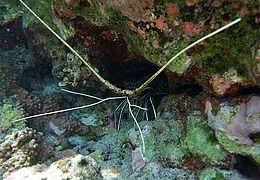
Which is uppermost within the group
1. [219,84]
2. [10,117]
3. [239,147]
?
[10,117]

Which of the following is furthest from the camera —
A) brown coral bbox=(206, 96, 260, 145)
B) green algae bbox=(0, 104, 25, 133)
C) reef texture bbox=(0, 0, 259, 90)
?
green algae bbox=(0, 104, 25, 133)

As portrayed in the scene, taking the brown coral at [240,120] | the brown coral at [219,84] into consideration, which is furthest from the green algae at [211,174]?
the brown coral at [219,84]

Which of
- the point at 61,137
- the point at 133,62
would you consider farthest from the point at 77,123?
the point at 133,62

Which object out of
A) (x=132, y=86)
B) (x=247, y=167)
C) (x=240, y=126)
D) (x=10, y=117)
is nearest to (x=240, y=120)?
(x=240, y=126)

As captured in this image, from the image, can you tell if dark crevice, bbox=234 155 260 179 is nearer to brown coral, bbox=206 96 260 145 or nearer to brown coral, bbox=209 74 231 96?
brown coral, bbox=206 96 260 145

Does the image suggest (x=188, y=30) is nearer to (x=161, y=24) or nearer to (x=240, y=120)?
(x=161, y=24)

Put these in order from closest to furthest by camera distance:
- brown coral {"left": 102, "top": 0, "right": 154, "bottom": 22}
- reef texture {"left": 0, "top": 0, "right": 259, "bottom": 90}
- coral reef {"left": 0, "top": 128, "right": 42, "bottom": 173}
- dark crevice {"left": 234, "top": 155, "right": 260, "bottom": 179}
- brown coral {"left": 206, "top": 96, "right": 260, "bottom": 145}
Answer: reef texture {"left": 0, "top": 0, "right": 259, "bottom": 90}, brown coral {"left": 206, "top": 96, "right": 260, "bottom": 145}, brown coral {"left": 102, "top": 0, "right": 154, "bottom": 22}, dark crevice {"left": 234, "top": 155, "right": 260, "bottom": 179}, coral reef {"left": 0, "top": 128, "right": 42, "bottom": 173}

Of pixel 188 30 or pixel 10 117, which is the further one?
pixel 10 117

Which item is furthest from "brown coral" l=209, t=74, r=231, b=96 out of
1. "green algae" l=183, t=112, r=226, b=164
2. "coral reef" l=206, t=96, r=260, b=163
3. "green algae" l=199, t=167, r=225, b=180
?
"green algae" l=199, t=167, r=225, b=180

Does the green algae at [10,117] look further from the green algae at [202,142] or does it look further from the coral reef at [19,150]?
the green algae at [202,142]

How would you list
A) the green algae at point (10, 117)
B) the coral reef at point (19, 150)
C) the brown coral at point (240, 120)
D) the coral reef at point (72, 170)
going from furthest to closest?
the green algae at point (10, 117)
the coral reef at point (19, 150)
the coral reef at point (72, 170)
the brown coral at point (240, 120)

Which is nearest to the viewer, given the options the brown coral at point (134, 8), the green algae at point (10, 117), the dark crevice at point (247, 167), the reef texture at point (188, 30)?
the reef texture at point (188, 30)
